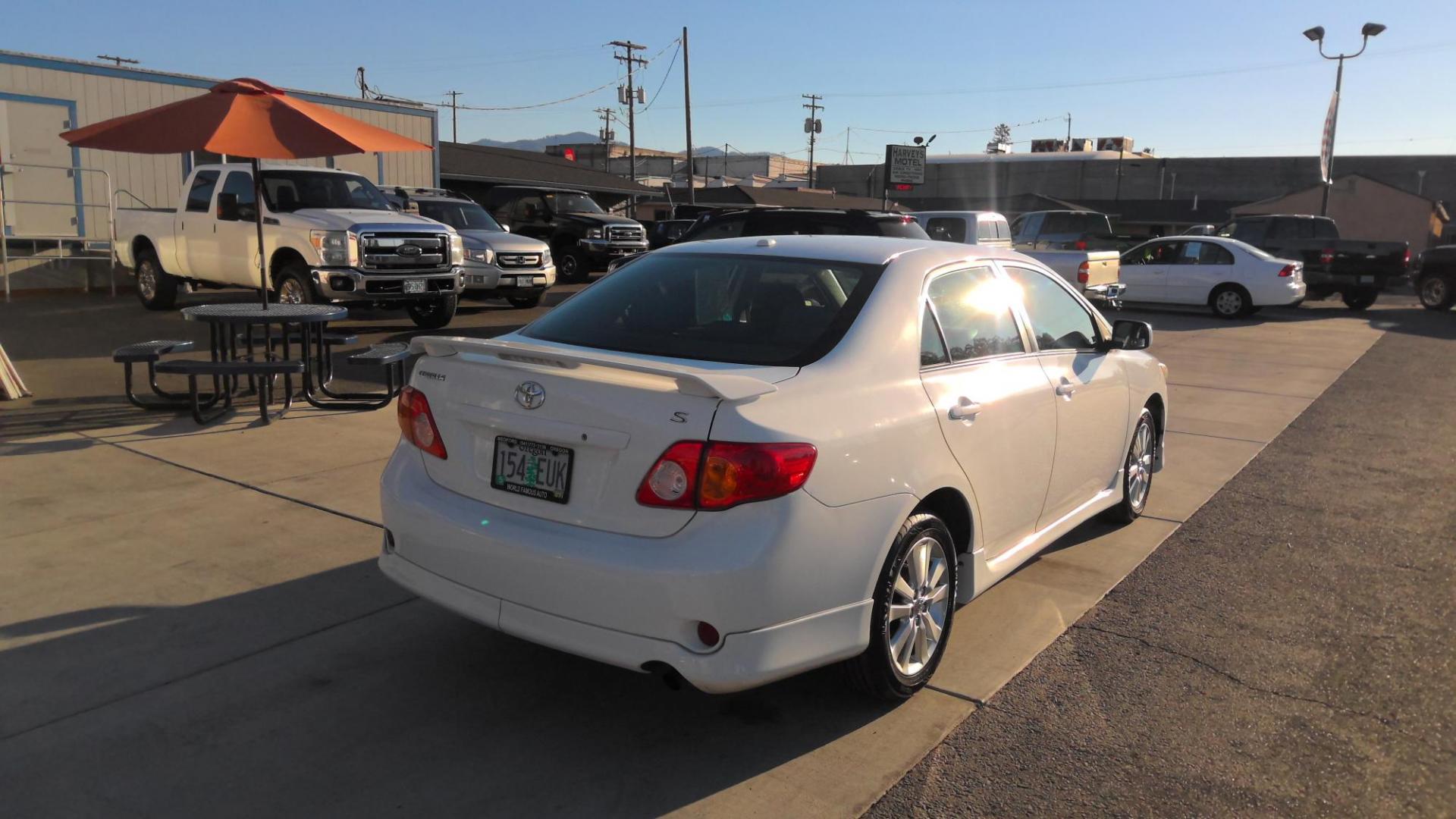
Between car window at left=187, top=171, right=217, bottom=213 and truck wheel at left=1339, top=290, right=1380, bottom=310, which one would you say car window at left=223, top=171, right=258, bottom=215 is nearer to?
car window at left=187, top=171, right=217, bottom=213

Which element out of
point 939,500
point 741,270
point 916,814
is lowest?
point 916,814

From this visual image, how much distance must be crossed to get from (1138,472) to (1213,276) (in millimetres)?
16446

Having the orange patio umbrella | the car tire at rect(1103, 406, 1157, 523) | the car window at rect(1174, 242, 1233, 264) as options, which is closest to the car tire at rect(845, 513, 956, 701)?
the car tire at rect(1103, 406, 1157, 523)

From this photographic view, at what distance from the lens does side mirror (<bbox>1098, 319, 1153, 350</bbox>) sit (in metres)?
5.66

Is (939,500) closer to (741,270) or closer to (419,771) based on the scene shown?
(741,270)

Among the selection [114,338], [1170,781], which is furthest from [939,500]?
[114,338]

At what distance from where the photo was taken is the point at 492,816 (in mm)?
3111

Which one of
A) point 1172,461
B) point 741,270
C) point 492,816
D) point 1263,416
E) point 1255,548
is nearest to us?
point 492,816

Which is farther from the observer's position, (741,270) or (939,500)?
(741,270)

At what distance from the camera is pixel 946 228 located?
698 inches

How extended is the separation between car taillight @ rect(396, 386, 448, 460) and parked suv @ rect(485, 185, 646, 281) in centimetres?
1766

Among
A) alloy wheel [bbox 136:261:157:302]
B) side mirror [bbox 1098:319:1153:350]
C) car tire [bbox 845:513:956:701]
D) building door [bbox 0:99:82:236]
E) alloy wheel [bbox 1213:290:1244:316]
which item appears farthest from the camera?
alloy wheel [bbox 1213:290:1244:316]

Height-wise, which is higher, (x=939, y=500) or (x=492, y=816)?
(x=939, y=500)

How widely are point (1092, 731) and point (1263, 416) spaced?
7.29 metres
